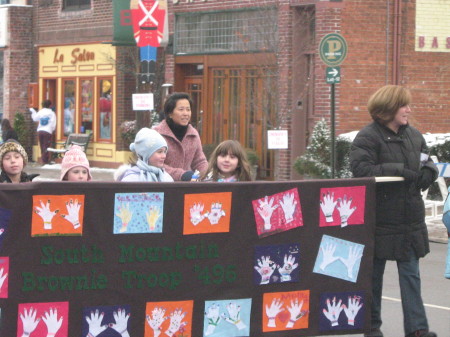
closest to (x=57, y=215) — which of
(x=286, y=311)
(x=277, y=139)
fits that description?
(x=286, y=311)

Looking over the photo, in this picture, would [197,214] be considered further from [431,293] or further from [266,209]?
[431,293]

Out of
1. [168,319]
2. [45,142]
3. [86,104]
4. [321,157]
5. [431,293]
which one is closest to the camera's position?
[168,319]

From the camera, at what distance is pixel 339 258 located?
754cm

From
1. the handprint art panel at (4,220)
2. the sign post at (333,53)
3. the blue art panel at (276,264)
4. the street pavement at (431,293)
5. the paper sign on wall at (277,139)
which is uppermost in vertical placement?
the sign post at (333,53)

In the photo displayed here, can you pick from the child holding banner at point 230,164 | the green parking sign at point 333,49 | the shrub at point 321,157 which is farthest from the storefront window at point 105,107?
the child holding banner at point 230,164

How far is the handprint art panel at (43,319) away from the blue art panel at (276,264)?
1.36m

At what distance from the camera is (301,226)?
7348 millimetres

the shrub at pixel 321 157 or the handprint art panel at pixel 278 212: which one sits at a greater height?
the shrub at pixel 321 157

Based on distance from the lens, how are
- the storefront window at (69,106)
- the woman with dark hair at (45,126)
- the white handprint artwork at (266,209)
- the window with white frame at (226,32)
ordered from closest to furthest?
the white handprint artwork at (266,209) < the window with white frame at (226,32) < the woman with dark hair at (45,126) < the storefront window at (69,106)

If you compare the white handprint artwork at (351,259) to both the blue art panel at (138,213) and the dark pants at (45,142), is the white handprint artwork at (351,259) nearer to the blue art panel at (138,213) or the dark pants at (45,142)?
the blue art panel at (138,213)

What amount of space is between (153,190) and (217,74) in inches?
714

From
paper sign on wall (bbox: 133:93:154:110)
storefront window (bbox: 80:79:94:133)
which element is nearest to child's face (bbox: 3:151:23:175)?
paper sign on wall (bbox: 133:93:154:110)

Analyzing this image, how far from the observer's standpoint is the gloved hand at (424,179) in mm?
7680

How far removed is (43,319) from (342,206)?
229cm
